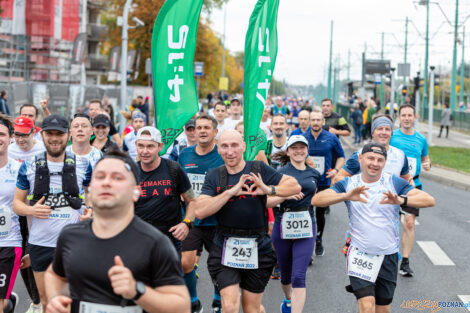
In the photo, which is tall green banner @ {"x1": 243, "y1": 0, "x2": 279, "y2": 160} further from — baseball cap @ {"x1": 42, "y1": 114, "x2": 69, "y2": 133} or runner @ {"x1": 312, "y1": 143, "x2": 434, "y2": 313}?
baseball cap @ {"x1": 42, "y1": 114, "x2": 69, "y2": 133}

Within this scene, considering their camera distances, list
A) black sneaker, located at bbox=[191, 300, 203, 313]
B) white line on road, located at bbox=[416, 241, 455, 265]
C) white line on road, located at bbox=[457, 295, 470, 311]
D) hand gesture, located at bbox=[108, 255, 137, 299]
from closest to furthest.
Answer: hand gesture, located at bbox=[108, 255, 137, 299] < black sneaker, located at bbox=[191, 300, 203, 313] < white line on road, located at bbox=[457, 295, 470, 311] < white line on road, located at bbox=[416, 241, 455, 265]

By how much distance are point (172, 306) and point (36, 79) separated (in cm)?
3902

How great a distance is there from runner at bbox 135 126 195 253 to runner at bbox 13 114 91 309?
589 millimetres

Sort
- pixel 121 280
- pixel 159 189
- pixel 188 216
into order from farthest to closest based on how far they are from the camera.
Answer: pixel 188 216
pixel 159 189
pixel 121 280

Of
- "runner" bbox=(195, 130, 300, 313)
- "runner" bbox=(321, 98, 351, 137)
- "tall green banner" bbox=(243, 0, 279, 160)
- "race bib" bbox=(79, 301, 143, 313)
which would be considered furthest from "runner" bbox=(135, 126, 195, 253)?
"runner" bbox=(321, 98, 351, 137)

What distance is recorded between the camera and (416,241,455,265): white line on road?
342 inches

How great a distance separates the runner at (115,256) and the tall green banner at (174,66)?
3693 mm

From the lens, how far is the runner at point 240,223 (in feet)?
16.9

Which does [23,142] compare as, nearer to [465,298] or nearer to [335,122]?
[465,298]

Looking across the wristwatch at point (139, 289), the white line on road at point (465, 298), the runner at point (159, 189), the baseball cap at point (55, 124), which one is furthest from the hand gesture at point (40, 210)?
the white line on road at point (465, 298)

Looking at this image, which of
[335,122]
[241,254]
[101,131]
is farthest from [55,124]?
[335,122]

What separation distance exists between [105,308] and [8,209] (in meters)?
2.80

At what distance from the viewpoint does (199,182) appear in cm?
677

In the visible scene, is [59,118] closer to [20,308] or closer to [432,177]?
[20,308]
